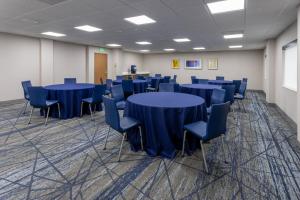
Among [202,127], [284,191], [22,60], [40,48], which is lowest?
[284,191]

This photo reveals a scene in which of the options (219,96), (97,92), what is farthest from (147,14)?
(219,96)

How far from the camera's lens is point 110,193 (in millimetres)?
1941

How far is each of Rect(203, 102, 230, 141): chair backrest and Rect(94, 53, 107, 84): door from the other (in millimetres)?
9132

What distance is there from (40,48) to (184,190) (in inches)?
316

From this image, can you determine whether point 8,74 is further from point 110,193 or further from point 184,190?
point 184,190

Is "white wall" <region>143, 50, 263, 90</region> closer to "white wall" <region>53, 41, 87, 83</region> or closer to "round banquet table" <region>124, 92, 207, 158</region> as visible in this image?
"white wall" <region>53, 41, 87, 83</region>

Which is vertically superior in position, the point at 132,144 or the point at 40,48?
the point at 40,48

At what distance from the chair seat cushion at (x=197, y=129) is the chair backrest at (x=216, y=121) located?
0.09 metres

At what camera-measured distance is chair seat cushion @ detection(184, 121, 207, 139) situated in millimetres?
2337

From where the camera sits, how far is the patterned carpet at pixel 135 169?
6.45 feet

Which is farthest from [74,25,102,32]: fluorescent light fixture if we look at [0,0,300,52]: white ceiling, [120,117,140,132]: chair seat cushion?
[120,117,140,132]: chair seat cushion

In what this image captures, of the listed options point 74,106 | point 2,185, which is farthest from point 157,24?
point 2,185

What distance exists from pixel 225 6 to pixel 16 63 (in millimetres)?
7210

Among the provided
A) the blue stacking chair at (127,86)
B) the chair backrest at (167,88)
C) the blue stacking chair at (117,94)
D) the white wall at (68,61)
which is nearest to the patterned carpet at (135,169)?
the blue stacking chair at (117,94)
